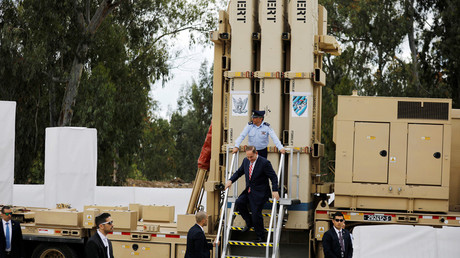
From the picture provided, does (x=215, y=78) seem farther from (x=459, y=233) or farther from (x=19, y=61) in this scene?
(x=19, y=61)

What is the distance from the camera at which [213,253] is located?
1342cm

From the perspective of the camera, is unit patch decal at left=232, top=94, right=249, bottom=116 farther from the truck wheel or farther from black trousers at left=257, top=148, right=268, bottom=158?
the truck wheel

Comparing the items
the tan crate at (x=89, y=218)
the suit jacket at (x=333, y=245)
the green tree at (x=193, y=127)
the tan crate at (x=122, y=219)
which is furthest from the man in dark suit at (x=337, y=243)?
the green tree at (x=193, y=127)

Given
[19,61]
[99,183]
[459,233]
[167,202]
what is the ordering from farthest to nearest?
[99,183] → [19,61] → [167,202] → [459,233]

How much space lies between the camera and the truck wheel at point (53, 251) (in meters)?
14.2

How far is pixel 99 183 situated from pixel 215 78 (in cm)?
2262

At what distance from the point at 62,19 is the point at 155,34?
6.85m

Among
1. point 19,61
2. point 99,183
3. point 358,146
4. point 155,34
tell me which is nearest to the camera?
point 358,146

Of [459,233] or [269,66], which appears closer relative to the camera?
[459,233]

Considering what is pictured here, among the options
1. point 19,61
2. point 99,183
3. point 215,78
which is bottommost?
point 99,183

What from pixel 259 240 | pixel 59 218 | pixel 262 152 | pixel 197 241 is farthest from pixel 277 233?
pixel 59 218

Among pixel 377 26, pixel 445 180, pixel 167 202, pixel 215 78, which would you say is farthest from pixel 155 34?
pixel 445 180

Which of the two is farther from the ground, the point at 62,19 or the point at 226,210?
the point at 62,19

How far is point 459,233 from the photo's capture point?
Answer: 12.1 m
